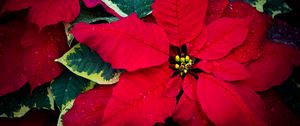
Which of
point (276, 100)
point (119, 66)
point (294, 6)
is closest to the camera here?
point (119, 66)

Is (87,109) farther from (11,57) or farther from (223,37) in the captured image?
(223,37)

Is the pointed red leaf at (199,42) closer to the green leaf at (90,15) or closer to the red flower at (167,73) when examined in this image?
the red flower at (167,73)

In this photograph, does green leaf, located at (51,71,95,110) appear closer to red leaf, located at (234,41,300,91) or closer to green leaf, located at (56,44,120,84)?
green leaf, located at (56,44,120,84)

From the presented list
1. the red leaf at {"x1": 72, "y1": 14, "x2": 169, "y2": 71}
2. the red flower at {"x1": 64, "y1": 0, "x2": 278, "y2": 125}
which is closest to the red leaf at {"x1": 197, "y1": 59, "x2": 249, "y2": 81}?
the red flower at {"x1": 64, "y1": 0, "x2": 278, "y2": 125}

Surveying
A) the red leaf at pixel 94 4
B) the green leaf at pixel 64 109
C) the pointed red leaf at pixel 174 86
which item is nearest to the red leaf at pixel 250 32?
the pointed red leaf at pixel 174 86

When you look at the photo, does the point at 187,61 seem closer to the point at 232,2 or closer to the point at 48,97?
the point at 232,2

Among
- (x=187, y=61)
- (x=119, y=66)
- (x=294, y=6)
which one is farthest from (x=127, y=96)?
(x=294, y=6)
